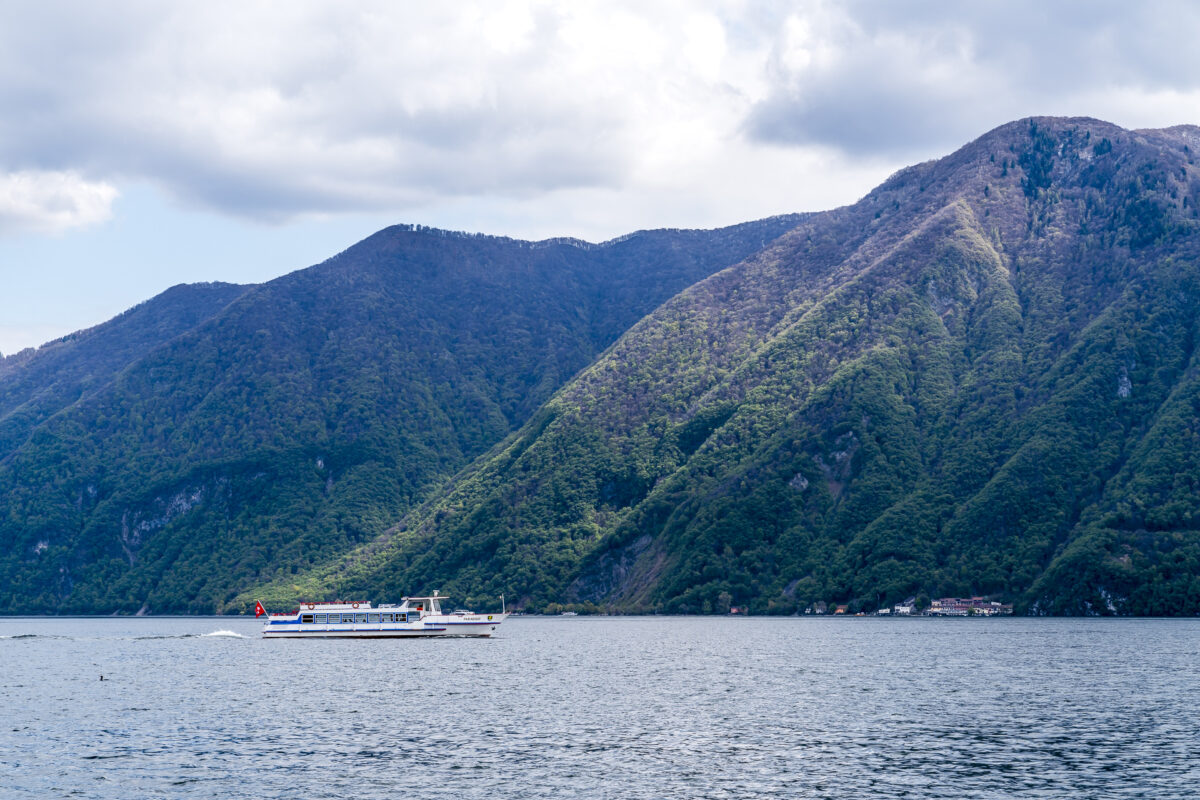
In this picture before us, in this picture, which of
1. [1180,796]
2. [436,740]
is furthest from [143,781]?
[1180,796]

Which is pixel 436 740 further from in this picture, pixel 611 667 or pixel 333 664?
pixel 333 664

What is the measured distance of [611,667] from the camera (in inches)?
6166

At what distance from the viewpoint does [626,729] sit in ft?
313

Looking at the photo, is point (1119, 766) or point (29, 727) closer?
point (1119, 766)

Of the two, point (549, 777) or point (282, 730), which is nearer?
point (549, 777)

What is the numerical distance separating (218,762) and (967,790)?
46295 mm

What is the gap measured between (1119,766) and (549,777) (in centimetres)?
3447

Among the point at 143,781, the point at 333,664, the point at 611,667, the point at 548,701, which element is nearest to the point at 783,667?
the point at 611,667

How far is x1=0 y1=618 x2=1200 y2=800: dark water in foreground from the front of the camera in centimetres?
7294

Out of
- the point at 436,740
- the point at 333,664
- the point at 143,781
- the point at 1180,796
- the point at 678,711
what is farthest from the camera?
the point at 333,664

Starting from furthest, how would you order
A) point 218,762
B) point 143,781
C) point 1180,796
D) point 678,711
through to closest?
point 678,711
point 218,762
point 143,781
point 1180,796

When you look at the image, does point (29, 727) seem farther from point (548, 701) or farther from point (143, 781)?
point (548, 701)

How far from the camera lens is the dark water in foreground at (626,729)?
7294 cm

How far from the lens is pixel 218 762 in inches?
3196
